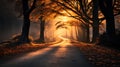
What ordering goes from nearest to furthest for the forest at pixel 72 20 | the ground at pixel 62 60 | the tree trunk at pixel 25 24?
the ground at pixel 62 60
the forest at pixel 72 20
the tree trunk at pixel 25 24

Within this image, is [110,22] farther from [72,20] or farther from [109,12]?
[72,20]

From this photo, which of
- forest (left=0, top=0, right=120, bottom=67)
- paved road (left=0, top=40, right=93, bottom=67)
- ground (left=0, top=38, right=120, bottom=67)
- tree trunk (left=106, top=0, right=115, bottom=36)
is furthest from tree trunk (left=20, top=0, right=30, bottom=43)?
paved road (left=0, top=40, right=93, bottom=67)

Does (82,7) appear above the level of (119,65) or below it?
above

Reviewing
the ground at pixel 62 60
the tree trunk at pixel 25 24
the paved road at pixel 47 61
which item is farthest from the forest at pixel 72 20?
the paved road at pixel 47 61

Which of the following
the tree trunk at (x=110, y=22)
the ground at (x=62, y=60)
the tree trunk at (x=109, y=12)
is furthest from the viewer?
the tree trunk at (x=110, y=22)

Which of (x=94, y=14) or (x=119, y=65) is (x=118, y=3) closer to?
(x=94, y=14)

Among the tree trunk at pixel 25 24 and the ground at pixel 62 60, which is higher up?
the tree trunk at pixel 25 24

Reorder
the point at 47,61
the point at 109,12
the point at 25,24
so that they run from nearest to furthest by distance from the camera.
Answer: the point at 47,61 → the point at 109,12 → the point at 25,24

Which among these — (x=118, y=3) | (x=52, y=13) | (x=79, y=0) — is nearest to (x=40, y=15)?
(x=52, y=13)

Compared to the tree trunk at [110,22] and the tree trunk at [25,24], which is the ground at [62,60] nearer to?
the tree trunk at [110,22]

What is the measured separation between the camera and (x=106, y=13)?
81.3 ft

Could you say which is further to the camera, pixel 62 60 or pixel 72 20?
pixel 72 20

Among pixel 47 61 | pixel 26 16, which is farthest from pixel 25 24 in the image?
pixel 47 61

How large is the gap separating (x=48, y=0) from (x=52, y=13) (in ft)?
13.5
